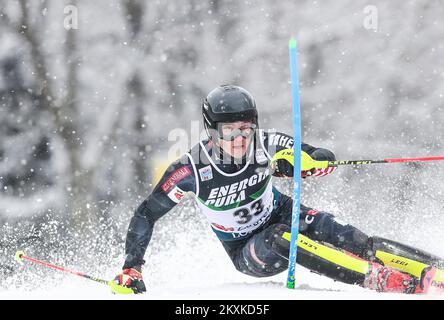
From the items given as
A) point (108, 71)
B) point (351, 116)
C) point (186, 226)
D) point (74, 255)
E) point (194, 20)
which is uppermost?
point (194, 20)

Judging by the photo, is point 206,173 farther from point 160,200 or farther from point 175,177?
point 160,200

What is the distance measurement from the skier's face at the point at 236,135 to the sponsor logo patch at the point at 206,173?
17cm

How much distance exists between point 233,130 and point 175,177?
1.46ft

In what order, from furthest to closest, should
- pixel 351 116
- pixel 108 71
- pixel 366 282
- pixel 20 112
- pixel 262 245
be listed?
1. pixel 351 116
2. pixel 108 71
3. pixel 20 112
4. pixel 262 245
5. pixel 366 282

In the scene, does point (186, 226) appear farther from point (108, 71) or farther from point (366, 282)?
point (366, 282)

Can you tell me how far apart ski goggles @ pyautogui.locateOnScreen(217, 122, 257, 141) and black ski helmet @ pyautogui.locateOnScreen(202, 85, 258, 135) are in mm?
32

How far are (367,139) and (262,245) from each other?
1079 centimetres

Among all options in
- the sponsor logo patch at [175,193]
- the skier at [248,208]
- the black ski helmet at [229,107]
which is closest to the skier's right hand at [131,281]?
the skier at [248,208]

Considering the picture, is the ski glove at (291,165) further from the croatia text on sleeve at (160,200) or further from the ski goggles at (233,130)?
the croatia text on sleeve at (160,200)

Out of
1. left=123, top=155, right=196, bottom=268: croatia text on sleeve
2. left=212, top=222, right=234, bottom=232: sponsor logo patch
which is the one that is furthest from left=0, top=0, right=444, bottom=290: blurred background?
left=123, top=155, right=196, bottom=268: croatia text on sleeve

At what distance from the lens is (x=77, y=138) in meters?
13.1

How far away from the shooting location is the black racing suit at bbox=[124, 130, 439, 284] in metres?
3.81

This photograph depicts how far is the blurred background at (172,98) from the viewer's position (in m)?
12.6
